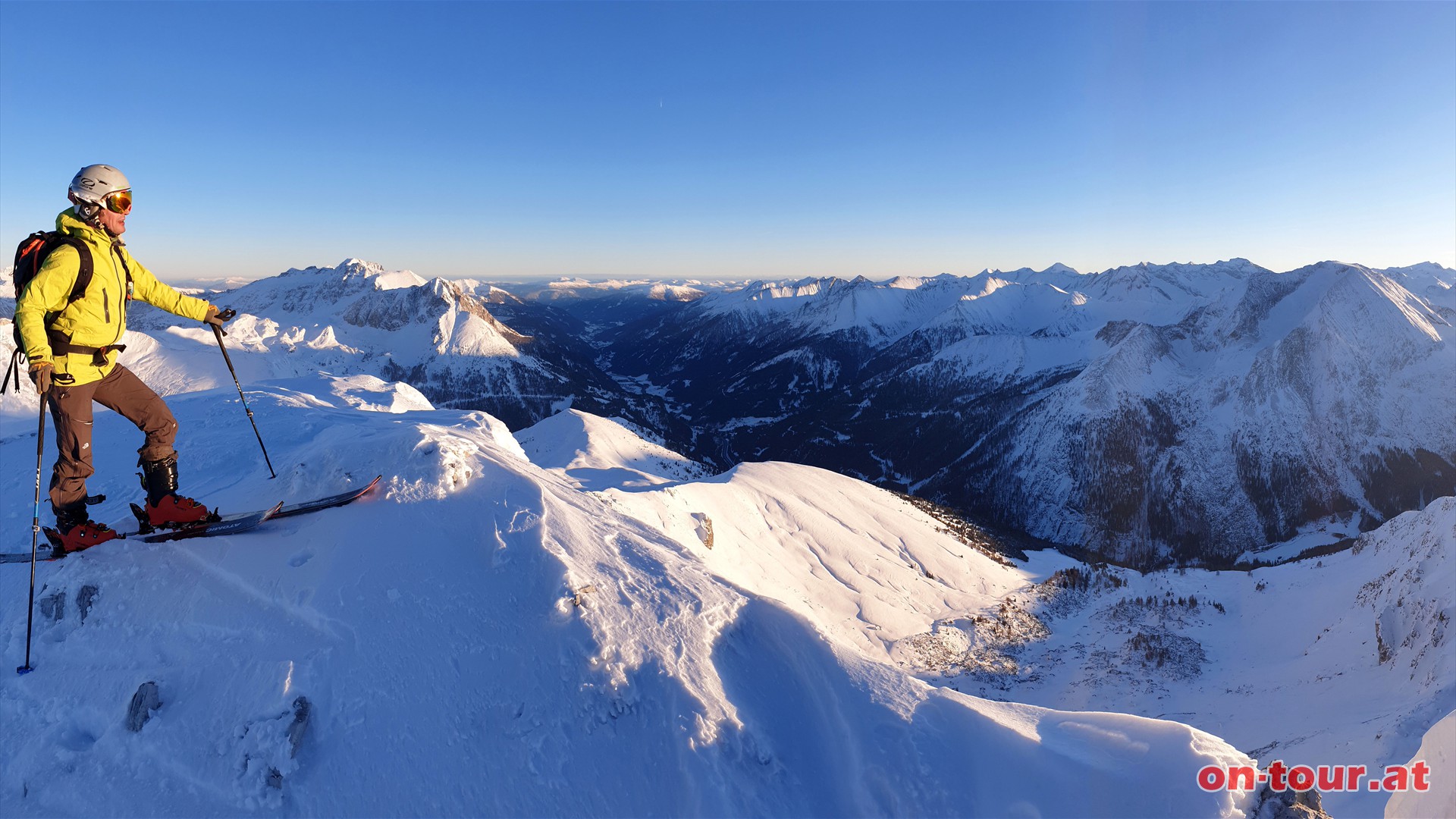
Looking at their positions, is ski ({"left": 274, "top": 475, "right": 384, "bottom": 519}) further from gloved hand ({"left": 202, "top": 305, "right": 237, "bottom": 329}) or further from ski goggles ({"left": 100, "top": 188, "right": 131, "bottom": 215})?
ski goggles ({"left": 100, "top": 188, "right": 131, "bottom": 215})

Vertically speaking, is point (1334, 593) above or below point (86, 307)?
below

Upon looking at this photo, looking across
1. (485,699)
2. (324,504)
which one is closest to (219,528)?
(324,504)

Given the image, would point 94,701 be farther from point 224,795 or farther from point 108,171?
point 108,171

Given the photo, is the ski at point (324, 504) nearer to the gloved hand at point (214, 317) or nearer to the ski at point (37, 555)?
the ski at point (37, 555)

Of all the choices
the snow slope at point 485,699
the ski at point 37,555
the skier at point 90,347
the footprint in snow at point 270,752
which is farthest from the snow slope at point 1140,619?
the ski at point 37,555

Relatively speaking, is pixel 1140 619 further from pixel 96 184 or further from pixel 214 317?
pixel 96 184

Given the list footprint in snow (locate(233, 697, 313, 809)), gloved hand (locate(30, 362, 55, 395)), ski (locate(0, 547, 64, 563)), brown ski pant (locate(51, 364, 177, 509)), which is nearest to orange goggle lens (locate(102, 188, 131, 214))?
brown ski pant (locate(51, 364, 177, 509))

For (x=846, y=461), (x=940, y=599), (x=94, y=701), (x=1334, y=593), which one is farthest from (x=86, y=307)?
(x=846, y=461)
